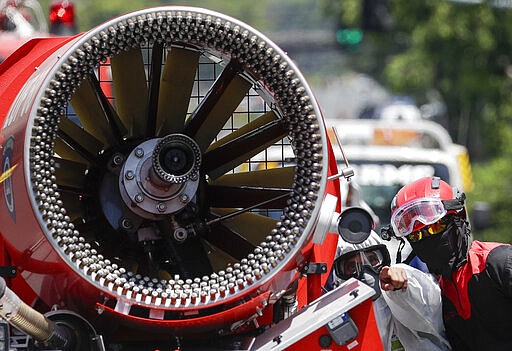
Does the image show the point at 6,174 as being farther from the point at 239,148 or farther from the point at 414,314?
the point at 414,314

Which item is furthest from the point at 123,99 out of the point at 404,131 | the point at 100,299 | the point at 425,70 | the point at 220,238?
the point at 425,70

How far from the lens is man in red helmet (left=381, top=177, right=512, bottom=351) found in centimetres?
536

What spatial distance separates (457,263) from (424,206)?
0.29 meters

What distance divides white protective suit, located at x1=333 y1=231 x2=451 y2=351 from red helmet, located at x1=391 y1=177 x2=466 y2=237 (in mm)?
184

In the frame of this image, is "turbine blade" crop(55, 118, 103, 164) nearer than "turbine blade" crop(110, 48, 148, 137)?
Yes

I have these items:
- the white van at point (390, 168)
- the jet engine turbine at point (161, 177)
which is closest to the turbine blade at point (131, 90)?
the jet engine turbine at point (161, 177)

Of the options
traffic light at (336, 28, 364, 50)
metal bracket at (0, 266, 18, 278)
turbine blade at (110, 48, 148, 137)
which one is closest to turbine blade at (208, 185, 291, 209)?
turbine blade at (110, 48, 148, 137)

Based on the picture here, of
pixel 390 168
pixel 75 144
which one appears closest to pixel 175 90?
pixel 75 144

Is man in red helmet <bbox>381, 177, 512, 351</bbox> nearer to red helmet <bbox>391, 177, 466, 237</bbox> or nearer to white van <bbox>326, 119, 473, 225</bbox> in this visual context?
red helmet <bbox>391, 177, 466, 237</bbox>

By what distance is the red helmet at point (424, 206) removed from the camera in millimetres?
5422

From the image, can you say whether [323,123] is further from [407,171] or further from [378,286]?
[407,171]

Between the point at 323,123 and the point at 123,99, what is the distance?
1.02 metres

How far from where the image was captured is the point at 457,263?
5453mm

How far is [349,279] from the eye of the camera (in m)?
5.23
